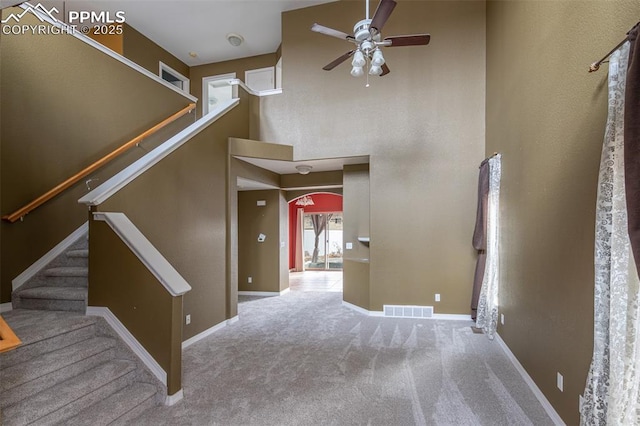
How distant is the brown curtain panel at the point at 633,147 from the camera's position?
1409 mm

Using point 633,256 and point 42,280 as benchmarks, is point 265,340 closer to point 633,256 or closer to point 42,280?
point 42,280

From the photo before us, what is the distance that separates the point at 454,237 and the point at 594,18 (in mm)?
3402

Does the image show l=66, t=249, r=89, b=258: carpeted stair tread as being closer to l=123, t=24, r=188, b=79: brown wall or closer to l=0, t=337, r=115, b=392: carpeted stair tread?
l=0, t=337, r=115, b=392: carpeted stair tread

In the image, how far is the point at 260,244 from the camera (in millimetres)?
7074

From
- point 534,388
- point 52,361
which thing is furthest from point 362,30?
point 52,361

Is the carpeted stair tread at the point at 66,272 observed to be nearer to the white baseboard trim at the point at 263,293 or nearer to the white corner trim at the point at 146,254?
the white corner trim at the point at 146,254

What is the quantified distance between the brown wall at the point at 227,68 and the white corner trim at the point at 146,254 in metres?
5.87

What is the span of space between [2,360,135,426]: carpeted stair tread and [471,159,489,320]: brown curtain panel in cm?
445

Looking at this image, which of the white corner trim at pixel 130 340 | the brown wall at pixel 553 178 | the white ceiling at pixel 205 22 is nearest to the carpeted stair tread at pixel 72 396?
the white corner trim at pixel 130 340

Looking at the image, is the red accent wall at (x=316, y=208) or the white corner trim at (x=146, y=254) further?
the red accent wall at (x=316, y=208)

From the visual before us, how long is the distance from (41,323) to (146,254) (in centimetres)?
106

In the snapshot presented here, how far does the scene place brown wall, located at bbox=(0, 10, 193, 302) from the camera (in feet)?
10.3

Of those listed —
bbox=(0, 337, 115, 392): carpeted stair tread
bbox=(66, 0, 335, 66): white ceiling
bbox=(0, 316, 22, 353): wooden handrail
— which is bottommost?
bbox=(0, 337, 115, 392): carpeted stair tread

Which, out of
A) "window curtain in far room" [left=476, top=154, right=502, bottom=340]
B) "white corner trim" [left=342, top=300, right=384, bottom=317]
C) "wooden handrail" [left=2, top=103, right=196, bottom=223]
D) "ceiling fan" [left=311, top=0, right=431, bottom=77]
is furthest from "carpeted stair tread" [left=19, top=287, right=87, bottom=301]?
"window curtain in far room" [left=476, top=154, right=502, bottom=340]
